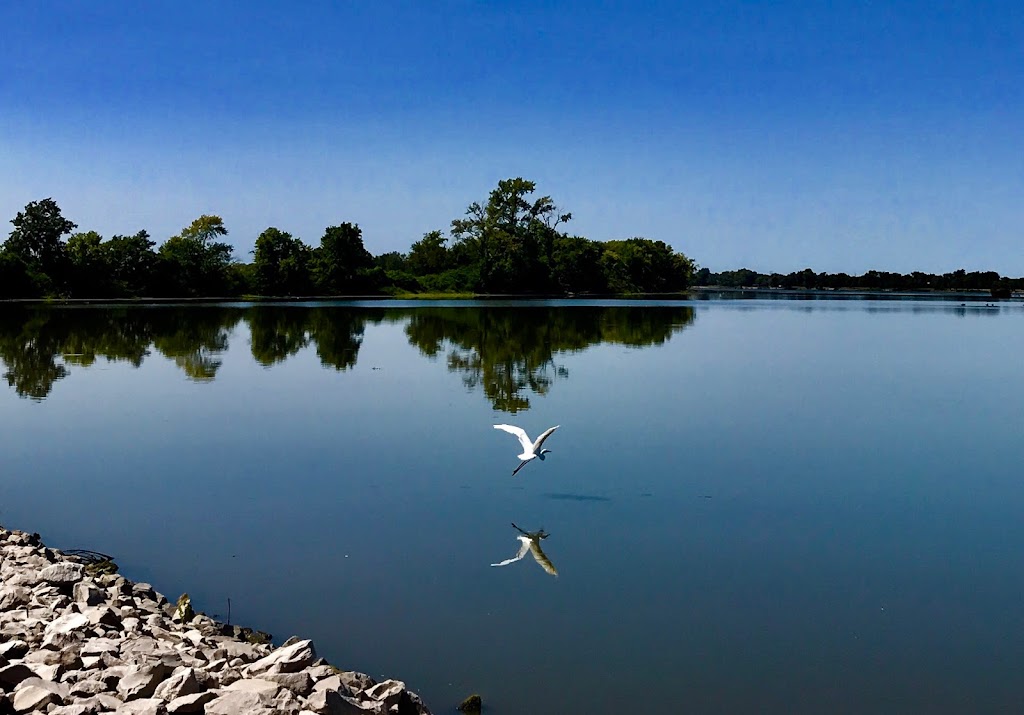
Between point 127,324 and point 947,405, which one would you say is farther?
point 127,324

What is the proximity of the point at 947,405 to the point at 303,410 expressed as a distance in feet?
45.5

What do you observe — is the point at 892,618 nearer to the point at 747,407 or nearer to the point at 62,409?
the point at 747,407

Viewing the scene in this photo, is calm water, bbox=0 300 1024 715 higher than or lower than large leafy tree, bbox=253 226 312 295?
lower

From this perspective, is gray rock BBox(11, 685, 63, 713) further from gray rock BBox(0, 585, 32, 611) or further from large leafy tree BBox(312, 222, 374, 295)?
large leafy tree BBox(312, 222, 374, 295)

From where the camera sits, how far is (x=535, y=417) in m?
17.9

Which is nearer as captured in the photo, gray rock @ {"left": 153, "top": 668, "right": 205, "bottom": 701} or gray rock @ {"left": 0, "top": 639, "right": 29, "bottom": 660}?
gray rock @ {"left": 153, "top": 668, "right": 205, "bottom": 701}

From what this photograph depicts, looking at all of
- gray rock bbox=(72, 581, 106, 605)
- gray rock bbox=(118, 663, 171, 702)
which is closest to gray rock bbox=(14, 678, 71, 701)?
gray rock bbox=(118, 663, 171, 702)

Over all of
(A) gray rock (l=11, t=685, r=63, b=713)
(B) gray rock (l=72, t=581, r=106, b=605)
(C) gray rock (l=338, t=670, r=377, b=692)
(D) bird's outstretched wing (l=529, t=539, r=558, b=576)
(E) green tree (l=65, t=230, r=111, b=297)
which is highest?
(E) green tree (l=65, t=230, r=111, b=297)

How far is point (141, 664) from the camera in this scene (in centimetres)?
583

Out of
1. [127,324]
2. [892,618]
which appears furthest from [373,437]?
[127,324]

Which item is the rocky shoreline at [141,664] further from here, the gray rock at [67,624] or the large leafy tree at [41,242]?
the large leafy tree at [41,242]

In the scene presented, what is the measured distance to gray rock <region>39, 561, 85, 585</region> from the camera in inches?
302

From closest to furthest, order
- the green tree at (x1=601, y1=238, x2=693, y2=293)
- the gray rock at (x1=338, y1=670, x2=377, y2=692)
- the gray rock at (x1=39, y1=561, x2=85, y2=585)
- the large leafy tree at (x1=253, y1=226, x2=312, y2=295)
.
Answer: the gray rock at (x1=338, y1=670, x2=377, y2=692) → the gray rock at (x1=39, y1=561, x2=85, y2=585) → the large leafy tree at (x1=253, y1=226, x2=312, y2=295) → the green tree at (x1=601, y1=238, x2=693, y2=293)

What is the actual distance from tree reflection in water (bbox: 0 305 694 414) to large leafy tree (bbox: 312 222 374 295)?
41351 mm
